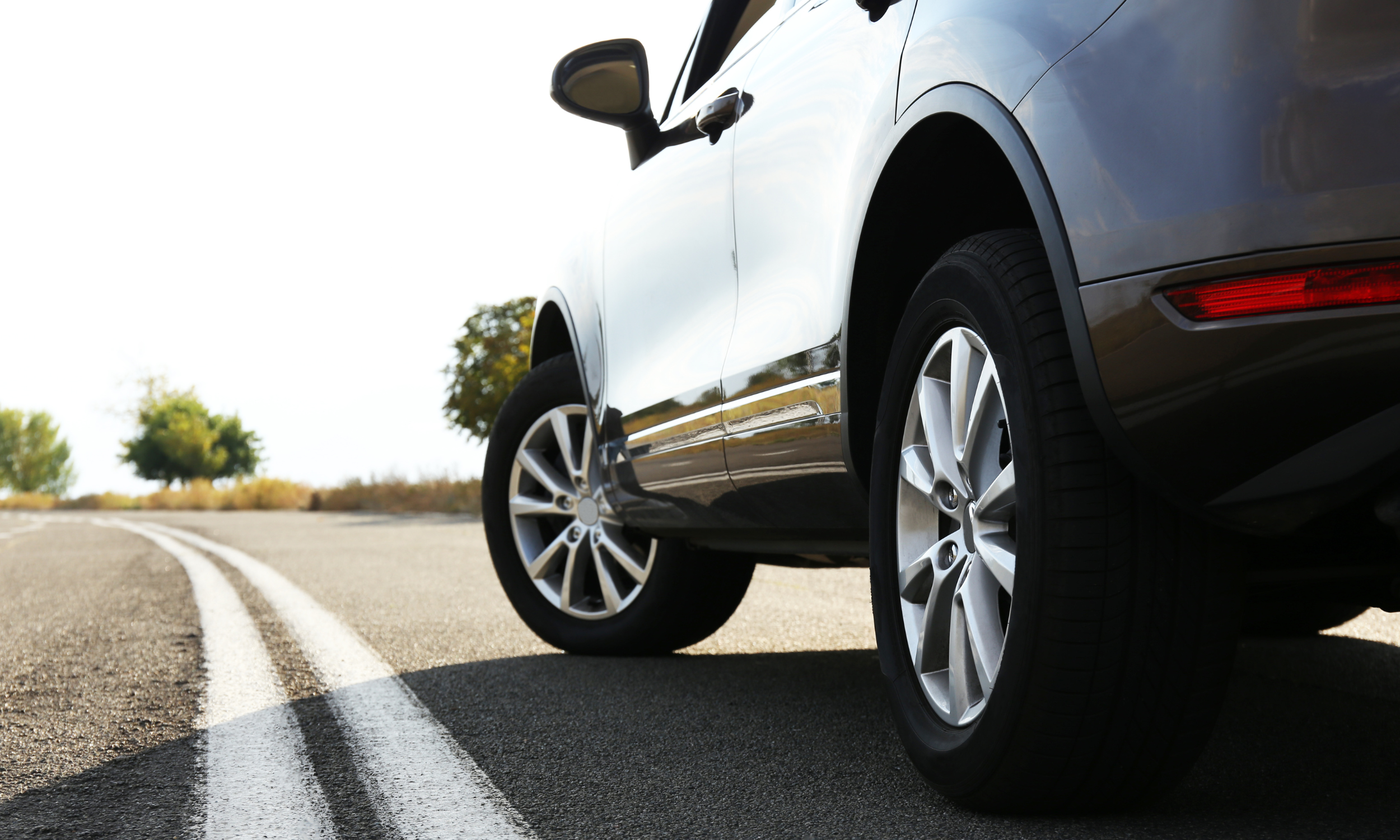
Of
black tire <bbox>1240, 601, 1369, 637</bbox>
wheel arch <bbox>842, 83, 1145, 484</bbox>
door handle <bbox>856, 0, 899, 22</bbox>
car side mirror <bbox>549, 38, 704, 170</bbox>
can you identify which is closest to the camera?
wheel arch <bbox>842, 83, 1145, 484</bbox>

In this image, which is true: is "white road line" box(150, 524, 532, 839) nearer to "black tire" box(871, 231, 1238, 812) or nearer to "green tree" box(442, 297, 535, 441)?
"black tire" box(871, 231, 1238, 812)

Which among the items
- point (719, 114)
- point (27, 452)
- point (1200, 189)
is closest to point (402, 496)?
point (719, 114)

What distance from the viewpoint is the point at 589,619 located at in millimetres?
3855

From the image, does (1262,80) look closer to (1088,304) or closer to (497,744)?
(1088,304)

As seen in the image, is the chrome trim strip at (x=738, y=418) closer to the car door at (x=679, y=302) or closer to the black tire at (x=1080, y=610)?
the car door at (x=679, y=302)

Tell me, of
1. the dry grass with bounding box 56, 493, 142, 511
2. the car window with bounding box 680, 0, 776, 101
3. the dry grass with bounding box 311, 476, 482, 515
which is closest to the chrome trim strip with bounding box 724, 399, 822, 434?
the car window with bounding box 680, 0, 776, 101

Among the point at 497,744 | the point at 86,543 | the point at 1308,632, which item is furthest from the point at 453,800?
the point at 86,543

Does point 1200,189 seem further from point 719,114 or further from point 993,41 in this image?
point 719,114

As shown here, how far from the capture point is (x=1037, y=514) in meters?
1.64

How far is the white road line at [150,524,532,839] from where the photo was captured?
1.90 metres

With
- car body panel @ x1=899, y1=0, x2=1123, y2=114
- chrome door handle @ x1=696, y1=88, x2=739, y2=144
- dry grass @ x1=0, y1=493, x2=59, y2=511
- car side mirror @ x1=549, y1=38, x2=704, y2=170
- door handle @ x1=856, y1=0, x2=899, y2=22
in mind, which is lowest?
car body panel @ x1=899, y1=0, x2=1123, y2=114

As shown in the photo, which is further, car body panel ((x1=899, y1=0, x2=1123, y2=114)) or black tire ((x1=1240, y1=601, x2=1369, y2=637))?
black tire ((x1=1240, y1=601, x2=1369, y2=637))

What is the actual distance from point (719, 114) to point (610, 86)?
66 centimetres

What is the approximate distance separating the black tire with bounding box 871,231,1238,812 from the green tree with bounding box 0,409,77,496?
99.0 m
